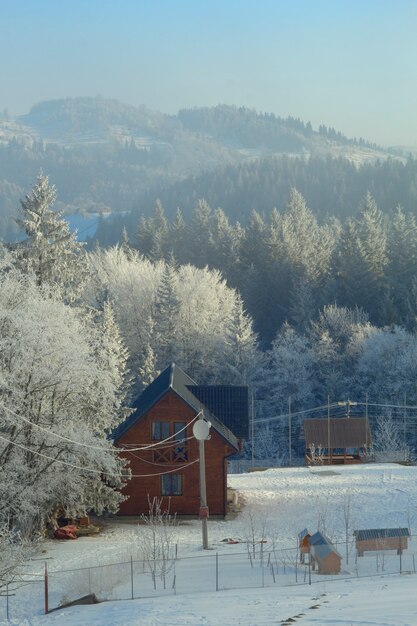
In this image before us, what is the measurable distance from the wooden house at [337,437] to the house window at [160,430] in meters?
25.0

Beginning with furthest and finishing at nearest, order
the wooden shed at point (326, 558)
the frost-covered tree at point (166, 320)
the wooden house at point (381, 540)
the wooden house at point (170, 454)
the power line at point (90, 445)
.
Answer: the frost-covered tree at point (166, 320)
the wooden house at point (170, 454)
the power line at point (90, 445)
the wooden house at point (381, 540)
the wooden shed at point (326, 558)

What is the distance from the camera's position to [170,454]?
4469 centimetres

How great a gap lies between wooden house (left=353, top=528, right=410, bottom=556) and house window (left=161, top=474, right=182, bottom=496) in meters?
11.9

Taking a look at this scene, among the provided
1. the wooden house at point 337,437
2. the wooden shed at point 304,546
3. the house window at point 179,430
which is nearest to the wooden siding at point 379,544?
the wooden shed at point 304,546

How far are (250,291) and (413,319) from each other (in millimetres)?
21347

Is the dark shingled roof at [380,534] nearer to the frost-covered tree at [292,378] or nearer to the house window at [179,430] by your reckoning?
the house window at [179,430]

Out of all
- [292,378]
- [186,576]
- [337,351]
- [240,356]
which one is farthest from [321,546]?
[337,351]

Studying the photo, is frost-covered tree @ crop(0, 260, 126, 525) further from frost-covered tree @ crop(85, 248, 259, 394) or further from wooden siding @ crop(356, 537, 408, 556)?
frost-covered tree @ crop(85, 248, 259, 394)

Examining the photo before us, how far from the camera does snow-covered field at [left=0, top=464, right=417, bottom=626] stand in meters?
25.8

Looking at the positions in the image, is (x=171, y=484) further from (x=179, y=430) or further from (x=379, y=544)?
(x=379, y=544)

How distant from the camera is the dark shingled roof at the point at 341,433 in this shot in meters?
68.6

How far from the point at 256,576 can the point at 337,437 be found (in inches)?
1494

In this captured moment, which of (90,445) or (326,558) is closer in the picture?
(326,558)

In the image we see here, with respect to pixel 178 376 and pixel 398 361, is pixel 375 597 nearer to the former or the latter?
pixel 178 376
